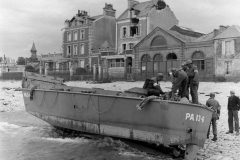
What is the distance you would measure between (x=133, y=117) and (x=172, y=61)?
2819 cm

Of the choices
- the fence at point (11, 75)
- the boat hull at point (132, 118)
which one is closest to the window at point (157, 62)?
the fence at point (11, 75)

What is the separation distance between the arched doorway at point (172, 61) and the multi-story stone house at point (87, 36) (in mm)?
12893

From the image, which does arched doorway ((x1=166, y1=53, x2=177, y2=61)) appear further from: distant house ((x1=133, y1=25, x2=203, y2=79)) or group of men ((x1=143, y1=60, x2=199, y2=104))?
group of men ((x1=143, y1=60, x2=199, y2=104))

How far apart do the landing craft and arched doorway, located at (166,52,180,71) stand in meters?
25.2

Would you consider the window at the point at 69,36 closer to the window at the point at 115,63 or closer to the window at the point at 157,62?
the window at the point at 115,63

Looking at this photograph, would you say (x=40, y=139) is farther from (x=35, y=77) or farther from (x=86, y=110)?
(x=35, y=77)

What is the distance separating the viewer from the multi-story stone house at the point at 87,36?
50938 mm

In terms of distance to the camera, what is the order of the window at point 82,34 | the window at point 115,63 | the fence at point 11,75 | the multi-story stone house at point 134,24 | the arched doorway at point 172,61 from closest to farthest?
the arched doorway at point 172,61 < the window at point 115,63 < the multi-story stone house at point 134,24 < the window at point 82,34 < the fence at point 11,75

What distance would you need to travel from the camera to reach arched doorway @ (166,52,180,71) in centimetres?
3714

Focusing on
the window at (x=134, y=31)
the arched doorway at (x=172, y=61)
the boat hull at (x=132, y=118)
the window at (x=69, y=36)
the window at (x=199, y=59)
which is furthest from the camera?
the window at (x=69, y=36)

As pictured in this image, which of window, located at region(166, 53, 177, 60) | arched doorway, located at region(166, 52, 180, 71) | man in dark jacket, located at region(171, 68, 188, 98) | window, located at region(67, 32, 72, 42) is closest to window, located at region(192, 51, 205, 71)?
arched doorway, located at region(166, 52, 180, 71)

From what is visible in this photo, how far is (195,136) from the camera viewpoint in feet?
29.6

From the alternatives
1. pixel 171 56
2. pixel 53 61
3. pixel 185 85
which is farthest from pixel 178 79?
pixel 53 61

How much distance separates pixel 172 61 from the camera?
3741 centimetres
